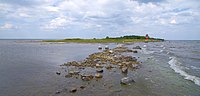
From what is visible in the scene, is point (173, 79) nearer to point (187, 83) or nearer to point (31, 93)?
point (187, 83)

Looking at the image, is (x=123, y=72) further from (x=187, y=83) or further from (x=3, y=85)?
(x=3, y=85)

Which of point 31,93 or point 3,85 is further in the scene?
point 3,85

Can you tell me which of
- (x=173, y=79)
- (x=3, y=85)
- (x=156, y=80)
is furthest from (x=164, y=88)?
(x=3, y=85)

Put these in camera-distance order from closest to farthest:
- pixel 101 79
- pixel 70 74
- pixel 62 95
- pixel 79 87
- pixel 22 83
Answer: pixel 62 95 < pixel 79 87 < pixel 22 83 < pixel 101 79 < pixel 70 74

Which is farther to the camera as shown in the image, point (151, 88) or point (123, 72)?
point (123, 72)

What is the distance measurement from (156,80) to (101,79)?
6.33 metres

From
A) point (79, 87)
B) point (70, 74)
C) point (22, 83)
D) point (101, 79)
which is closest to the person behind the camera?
point (79, 87)

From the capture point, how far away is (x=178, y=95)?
1458 centimetres

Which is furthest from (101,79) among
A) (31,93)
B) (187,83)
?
(187,83)

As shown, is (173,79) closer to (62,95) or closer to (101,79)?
(101,79)

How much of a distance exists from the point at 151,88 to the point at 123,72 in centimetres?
629

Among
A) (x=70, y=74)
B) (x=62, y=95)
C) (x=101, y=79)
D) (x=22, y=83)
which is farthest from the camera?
(x=70, y=74)

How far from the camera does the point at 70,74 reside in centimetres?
2102

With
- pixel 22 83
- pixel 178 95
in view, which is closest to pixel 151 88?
pixel 178 95
